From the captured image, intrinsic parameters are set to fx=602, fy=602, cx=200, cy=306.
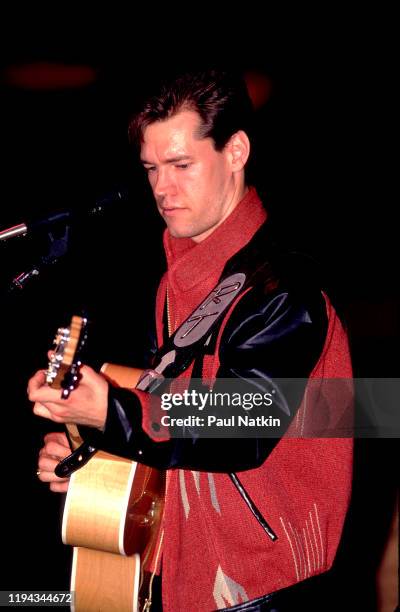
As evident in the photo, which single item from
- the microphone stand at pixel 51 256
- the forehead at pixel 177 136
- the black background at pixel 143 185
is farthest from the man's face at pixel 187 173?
the black background at pixel 143 185

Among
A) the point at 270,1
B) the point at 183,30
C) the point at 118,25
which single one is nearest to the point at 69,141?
the point at 118,25

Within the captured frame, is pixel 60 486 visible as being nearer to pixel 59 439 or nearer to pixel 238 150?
pixel 59 439

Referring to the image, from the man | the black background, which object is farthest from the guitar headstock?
the black background

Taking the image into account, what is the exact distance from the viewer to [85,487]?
5.12 ft

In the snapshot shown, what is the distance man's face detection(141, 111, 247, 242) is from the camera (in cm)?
153

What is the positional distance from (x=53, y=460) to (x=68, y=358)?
2.46 feet

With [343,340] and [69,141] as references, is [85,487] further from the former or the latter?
[69,141]

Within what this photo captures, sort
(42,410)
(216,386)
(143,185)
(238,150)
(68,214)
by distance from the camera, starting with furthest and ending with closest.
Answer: (143,185), (238,150), (68,214), (216,386), (42,410)

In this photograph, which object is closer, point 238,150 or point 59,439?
point 238,150

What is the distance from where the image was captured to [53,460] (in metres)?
1.68

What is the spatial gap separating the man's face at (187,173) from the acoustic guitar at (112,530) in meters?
0.45

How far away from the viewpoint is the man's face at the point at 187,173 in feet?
5.01

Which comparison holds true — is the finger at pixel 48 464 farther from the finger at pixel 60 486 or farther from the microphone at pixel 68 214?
the microphone at pixel 68 214

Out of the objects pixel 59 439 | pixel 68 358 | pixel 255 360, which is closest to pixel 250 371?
pixel 255 360
